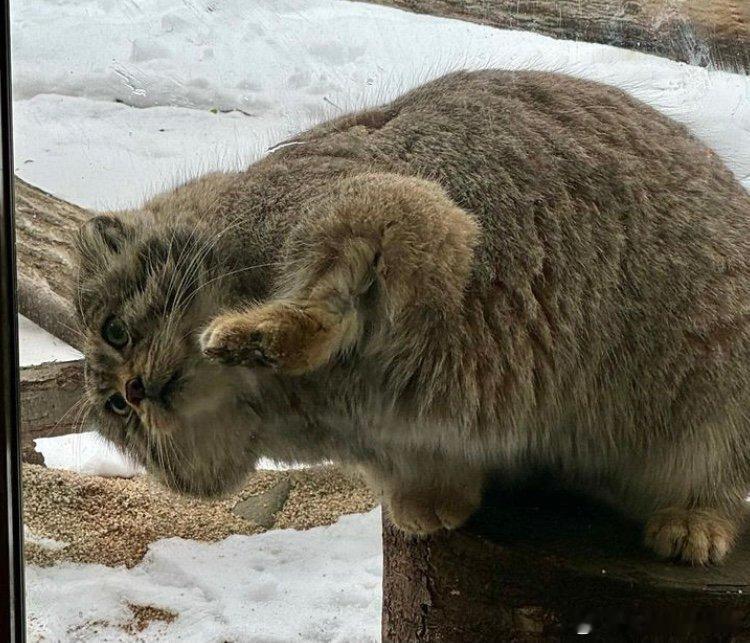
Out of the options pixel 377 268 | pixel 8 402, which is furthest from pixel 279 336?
pixel 8 402

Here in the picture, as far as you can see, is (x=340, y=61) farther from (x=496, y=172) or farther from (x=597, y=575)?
(x=597, y=575)

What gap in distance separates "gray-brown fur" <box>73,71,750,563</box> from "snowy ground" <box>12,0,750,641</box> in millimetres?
231

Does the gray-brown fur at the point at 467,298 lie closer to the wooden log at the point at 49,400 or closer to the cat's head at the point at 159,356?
the cat's head at the point at 159,356

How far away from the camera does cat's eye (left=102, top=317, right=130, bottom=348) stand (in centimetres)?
193

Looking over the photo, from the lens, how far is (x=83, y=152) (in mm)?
2420

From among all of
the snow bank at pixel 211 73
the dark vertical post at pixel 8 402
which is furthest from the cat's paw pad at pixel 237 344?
the snow bank at pixel 211 73

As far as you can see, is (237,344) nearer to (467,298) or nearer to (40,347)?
(467,298)

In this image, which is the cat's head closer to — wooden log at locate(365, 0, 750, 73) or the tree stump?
the tree stump

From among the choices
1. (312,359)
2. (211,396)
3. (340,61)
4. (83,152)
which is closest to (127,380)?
(211,396)

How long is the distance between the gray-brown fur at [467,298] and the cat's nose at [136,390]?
0.07 feet

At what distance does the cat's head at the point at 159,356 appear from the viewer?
187 cm

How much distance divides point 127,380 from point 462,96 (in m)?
0.90

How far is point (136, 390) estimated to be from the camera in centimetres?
188

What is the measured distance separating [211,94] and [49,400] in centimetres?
88
